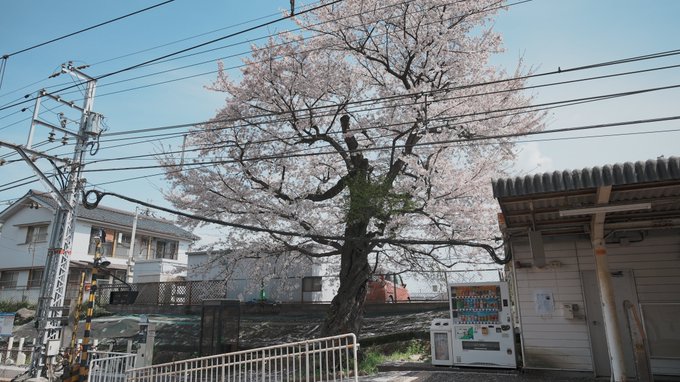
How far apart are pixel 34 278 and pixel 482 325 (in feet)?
96.1

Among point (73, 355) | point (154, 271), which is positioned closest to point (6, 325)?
point (73, 355)

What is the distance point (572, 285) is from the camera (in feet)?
28.3

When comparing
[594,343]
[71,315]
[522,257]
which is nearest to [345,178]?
[522,257]

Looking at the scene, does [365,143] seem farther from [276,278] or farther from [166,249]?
[166,249]

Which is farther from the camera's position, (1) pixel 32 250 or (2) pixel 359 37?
(1) pixel 32 250

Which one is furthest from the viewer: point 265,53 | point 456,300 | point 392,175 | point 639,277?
point 265,53

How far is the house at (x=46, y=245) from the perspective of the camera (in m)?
26.4

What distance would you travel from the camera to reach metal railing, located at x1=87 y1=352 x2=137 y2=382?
32.3ft

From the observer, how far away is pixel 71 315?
11.3 metres

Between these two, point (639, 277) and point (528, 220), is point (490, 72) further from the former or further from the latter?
point (639, 277)

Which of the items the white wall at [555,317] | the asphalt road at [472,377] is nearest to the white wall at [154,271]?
the asphalt road at [472,377]

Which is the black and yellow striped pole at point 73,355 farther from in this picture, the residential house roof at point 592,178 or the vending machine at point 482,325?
the residential house roof at point 592,178

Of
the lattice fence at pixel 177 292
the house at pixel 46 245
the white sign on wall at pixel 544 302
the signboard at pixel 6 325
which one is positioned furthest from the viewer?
the house at pixel 46 245

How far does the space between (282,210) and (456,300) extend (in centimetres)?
567
